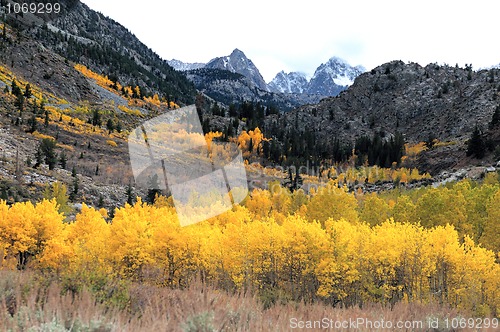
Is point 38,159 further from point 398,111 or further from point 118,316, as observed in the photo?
point 398,111

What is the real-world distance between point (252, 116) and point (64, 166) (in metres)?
96.4

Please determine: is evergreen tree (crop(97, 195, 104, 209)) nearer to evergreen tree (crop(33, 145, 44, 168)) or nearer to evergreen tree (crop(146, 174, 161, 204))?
evergreen tree (crop(146, 174, 161, 204))

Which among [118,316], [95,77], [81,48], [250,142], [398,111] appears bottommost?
[118,316]

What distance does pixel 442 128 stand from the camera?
396ft

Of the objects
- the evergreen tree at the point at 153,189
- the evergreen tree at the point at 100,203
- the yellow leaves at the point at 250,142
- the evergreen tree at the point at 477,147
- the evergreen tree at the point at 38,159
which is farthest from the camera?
the yellow leaves at the point at 250,142

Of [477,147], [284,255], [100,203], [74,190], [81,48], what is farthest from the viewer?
[81,48]

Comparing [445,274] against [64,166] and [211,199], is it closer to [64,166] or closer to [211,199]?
[211,199]

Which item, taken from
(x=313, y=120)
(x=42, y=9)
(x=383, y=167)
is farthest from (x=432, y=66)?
(x=42, y=9)

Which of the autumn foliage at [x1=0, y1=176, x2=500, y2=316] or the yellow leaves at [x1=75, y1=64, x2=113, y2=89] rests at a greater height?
the yellow leaves at [x1=75, y1=64, x2=113, y2=89]

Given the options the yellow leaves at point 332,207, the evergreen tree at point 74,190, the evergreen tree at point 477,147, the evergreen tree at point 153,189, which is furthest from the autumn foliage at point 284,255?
the evergreen tree at point 477,147

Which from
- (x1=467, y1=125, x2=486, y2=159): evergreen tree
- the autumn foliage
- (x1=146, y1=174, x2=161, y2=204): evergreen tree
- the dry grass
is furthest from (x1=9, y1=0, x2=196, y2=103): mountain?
the dry grass

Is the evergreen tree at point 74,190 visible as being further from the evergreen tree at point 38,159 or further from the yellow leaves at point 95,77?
the yellow leaves at point 95,77

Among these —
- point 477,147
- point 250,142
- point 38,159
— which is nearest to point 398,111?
point 250,142

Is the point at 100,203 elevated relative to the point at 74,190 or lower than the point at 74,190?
lower
